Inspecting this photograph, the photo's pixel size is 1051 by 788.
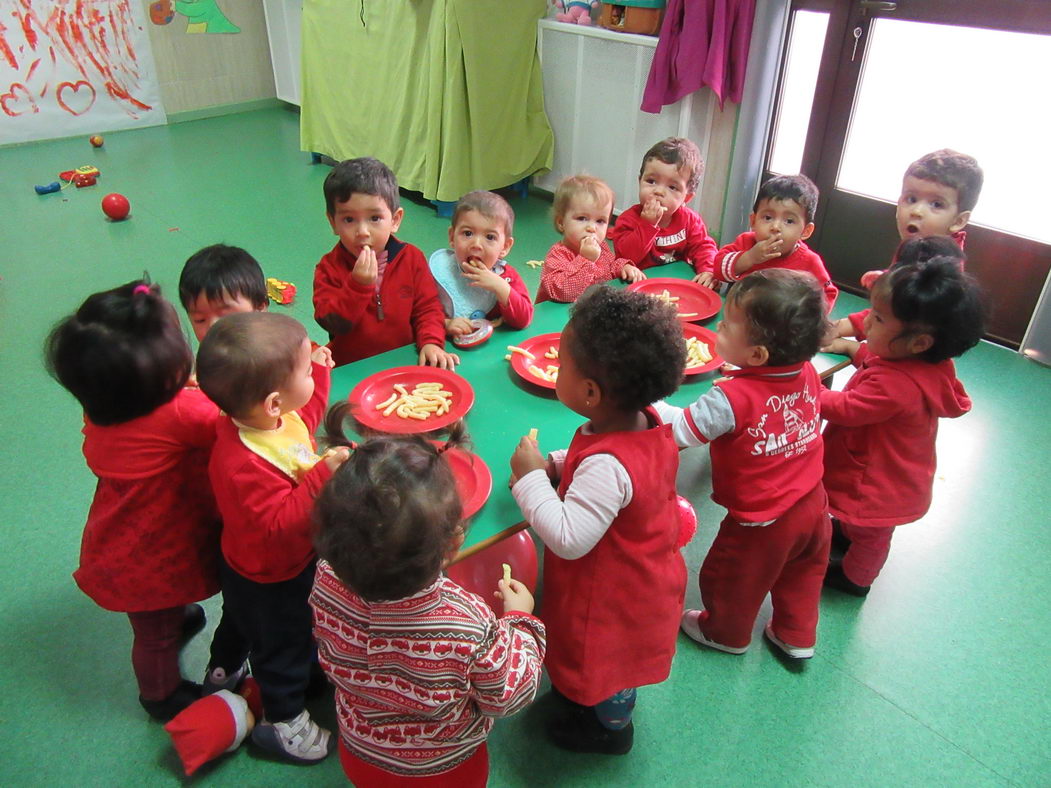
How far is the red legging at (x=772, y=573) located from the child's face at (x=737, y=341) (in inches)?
16.3

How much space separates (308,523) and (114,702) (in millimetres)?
1075

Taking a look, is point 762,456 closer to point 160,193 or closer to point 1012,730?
point 1012,730

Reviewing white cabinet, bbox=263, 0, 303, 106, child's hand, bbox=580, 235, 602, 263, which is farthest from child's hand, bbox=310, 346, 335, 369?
white cabinet, bbox=263, 0, 303, 106

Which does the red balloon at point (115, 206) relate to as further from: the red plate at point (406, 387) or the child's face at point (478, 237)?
the red plate at point (406, 387)

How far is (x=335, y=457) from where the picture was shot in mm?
1394

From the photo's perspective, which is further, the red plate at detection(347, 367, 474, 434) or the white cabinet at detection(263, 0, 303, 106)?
the white cabinet at detection(263, 0, 303, 106)

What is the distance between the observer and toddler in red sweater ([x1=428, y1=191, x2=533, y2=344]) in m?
2.19

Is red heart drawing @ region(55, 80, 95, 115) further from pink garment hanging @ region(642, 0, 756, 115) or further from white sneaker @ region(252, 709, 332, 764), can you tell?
white sneaker @ region(252, 709, 332, 764)

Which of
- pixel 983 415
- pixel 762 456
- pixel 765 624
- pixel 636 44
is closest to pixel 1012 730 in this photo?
pixel 765 624

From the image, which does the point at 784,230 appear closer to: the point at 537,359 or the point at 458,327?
the point at 537,359

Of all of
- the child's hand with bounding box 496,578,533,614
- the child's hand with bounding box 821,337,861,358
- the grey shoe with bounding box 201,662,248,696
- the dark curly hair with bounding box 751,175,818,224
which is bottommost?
the grey shoe with bounding box 201,662,248,696

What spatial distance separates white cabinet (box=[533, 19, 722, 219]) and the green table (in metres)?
2.66

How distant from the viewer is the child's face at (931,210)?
7.72ft

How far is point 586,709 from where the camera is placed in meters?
1.81
